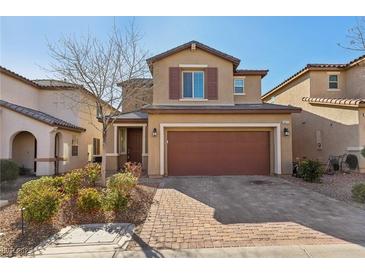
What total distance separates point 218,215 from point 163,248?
248 cm

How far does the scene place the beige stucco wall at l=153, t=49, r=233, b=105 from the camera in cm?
1465

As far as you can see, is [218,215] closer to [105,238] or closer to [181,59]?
[105,238]

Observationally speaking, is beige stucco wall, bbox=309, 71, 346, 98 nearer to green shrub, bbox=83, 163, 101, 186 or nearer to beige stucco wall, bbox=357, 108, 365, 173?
beige stucco wall, bbox=357, 108, 365, 173

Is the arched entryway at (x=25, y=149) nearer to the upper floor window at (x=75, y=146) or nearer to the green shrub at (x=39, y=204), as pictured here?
the upper floor window at (x=75, y=146)

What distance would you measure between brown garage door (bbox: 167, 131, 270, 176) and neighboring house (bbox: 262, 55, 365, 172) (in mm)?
5071

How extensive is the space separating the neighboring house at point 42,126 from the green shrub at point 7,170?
323 centimetres

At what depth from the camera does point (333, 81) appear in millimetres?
18156

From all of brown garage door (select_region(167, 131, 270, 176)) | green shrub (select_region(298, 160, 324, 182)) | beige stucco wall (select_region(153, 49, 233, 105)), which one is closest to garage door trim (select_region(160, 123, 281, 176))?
brown garage door (select_region(167, 131, 270, 176))

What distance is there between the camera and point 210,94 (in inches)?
581

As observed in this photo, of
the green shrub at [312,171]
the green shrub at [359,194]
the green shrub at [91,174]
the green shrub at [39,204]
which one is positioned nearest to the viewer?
the green shrub at [39,204]

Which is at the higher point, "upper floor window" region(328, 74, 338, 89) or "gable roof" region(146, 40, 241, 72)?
"gable roof" region(146, 40, 241, 72)

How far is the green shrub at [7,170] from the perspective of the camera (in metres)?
10.3

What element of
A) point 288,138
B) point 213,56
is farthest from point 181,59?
point 288,138

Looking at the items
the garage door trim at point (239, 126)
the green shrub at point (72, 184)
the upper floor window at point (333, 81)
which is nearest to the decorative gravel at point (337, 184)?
the garage door trim at point (239, 126)
